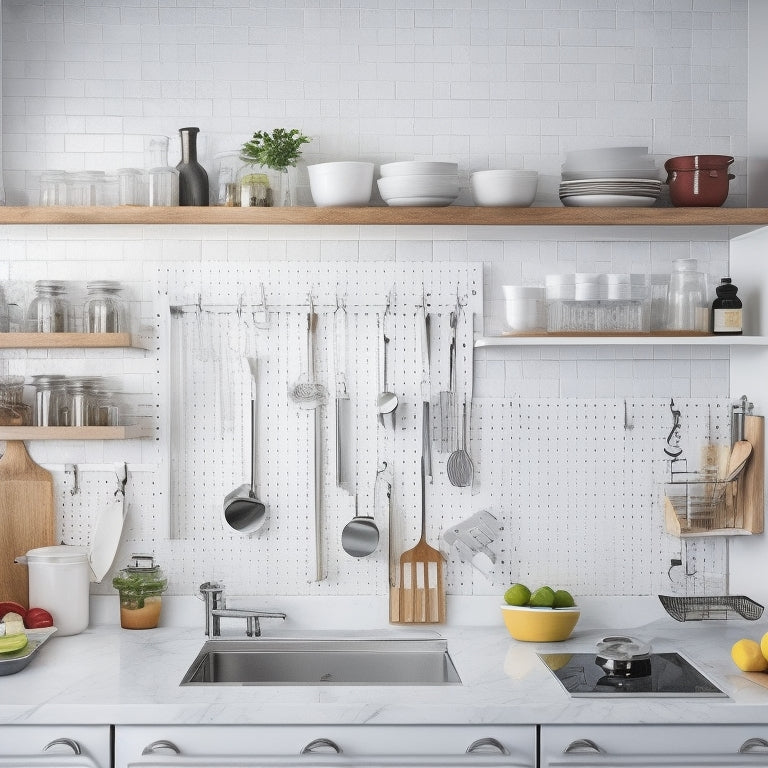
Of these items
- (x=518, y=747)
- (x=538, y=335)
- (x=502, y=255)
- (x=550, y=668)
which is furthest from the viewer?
(x=502, y=255)

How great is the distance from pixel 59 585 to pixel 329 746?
37.6 inches

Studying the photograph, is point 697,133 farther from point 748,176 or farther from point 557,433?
point 557,433

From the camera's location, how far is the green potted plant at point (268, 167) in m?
2.48

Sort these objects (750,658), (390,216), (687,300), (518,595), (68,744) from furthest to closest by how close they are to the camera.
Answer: (687,300) → (518,595) → (390,216) → (750,658) → (68,744)

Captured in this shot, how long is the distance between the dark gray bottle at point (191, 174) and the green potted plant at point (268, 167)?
0.40ft

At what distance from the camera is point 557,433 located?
106 inches

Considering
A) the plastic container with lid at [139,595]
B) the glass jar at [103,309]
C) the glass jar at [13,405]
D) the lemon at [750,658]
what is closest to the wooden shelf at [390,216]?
the glass jar at [103,309]

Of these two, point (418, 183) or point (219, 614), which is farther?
point (219, 614)

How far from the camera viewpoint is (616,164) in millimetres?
2471

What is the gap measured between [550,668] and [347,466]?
83 centimetres

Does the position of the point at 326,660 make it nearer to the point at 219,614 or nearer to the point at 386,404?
the point at 219,614

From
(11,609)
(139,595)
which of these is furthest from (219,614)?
(11,609)

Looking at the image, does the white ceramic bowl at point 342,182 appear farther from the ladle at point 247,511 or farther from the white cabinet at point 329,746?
the white cabinet at point 329,746

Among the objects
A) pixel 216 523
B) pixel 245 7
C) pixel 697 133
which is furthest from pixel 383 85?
pixel 216 523
